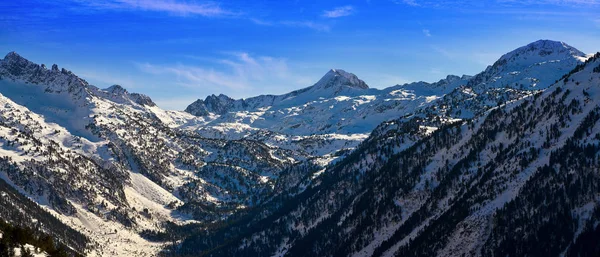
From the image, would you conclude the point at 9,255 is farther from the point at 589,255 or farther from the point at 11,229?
the point at 589,255

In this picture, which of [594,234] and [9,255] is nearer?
[9,255]

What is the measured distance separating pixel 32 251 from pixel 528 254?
155643 millimetres

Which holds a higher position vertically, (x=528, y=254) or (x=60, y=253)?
(x=60, y=253)

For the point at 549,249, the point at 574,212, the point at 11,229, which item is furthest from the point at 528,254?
the point at 11,229

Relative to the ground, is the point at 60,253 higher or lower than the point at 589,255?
higher

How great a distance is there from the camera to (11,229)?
557ft

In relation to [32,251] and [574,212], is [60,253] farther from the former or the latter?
[574,212]

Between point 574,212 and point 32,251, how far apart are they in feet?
565

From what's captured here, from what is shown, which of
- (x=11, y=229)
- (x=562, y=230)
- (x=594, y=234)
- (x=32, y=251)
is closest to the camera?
(x=32, y=251)

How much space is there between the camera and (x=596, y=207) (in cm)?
19288

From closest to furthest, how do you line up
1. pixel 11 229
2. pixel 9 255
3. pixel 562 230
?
pixel 9 255
pixel 11 229
pixel 562 230

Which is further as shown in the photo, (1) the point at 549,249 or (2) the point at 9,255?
(1) the point at 549,249

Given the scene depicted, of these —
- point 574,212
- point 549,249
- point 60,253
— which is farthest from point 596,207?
point 60,253

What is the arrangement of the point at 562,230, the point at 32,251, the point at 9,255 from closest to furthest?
the point at 9,255 → the point at 32,251 → the point at 562,230
